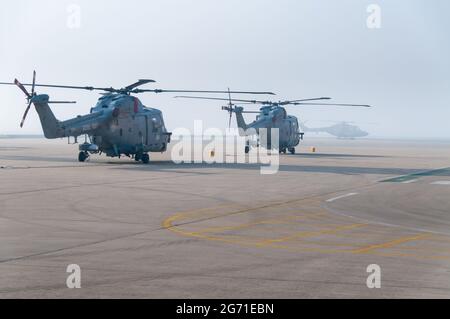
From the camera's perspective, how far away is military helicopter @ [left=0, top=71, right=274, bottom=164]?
4028 cm

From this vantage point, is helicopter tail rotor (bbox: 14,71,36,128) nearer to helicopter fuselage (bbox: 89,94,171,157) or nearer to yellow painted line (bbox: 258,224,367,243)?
helicopter fuselage (bbox: 89,94,171,157)

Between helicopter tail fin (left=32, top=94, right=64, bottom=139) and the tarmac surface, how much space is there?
1135cm

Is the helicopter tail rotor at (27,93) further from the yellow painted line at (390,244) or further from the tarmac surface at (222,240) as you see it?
the yellow painted line at (390,244)

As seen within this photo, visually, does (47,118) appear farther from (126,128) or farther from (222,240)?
(222,240)

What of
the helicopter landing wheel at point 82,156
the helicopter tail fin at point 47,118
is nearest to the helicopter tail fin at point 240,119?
the helicopter landing wheel at point 82,156

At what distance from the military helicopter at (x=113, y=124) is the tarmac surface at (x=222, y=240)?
11.6 metres

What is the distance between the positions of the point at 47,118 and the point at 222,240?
91.0 feet

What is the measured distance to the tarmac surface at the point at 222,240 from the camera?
10.5m

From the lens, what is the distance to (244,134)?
205ft

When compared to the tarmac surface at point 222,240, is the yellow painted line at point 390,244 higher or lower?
lower

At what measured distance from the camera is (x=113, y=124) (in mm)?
43094

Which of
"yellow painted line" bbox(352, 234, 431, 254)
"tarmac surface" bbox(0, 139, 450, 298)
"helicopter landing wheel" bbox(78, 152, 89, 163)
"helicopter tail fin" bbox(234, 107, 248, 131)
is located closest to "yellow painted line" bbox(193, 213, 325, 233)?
"tarmac surface" bbox(0, 139, 450, 298)

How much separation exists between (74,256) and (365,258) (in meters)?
5.49
